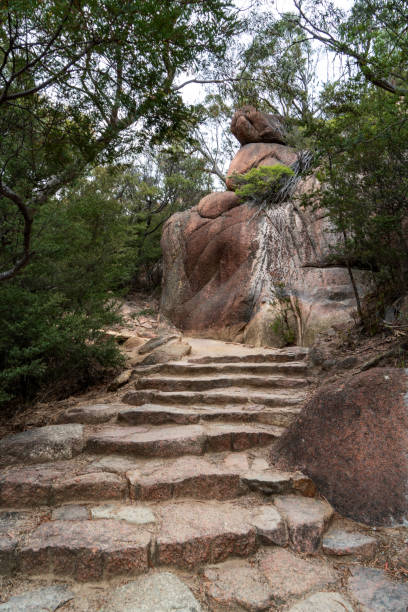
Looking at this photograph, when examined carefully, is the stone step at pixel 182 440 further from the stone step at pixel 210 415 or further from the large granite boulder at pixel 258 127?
the large granite boulder at pixel 258 127

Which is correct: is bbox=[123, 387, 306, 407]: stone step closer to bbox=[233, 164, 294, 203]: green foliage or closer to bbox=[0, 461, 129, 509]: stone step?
bbox=[0, 461, 129, 509]: stone step

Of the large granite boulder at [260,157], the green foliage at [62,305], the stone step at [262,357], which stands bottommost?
the stone step at [262,357]

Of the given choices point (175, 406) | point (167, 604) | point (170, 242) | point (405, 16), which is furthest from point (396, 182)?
point (170, 242)

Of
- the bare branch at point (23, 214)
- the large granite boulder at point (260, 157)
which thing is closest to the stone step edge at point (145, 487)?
the bare branch at point (23, 214)

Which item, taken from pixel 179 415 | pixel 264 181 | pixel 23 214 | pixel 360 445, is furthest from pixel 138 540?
pixel 264 181

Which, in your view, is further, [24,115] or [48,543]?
[24,115]

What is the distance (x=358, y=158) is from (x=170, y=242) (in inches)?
270

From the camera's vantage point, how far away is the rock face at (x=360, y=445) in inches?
91.2

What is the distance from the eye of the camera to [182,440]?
10.3 ft

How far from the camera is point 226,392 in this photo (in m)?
4.31

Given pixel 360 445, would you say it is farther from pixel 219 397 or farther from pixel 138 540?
pixel 219 397

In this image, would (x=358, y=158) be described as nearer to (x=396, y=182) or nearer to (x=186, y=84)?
(x=396, y=182)

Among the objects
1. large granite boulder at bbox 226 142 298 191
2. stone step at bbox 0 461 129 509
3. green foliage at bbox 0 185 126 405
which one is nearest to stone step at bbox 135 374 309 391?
green foliage at bbox 0 185 126 405

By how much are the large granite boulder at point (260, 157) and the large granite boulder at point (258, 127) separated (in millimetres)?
348
